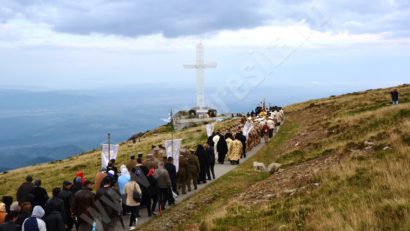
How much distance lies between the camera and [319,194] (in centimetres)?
1382

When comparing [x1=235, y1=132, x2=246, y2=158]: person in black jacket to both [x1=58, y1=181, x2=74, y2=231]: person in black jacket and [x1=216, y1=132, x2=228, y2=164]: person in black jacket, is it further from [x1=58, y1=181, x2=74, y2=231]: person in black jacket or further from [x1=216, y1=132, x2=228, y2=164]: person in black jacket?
[x1=58, y1=181, x2=74, y2=231]: person in black jacket

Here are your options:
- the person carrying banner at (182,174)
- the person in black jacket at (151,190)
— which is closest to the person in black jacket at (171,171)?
the person carrying banner at (182,174)

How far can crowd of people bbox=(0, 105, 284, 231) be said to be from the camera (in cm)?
1133

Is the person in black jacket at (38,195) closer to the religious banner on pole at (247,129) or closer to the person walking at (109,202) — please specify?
the person walking at (109,202)

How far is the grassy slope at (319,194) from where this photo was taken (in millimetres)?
10906

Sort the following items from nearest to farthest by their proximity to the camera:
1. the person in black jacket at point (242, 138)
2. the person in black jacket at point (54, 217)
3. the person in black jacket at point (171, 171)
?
the person in black jacket at point (54, 217)
the person in black jacket at point (171, 171)
the person in black jacket at point (242, 138)

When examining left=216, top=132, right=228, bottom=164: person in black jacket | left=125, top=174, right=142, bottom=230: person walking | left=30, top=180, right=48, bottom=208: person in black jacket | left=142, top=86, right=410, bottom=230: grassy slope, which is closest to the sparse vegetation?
left=142, top=86, right=410, bottom=230: grassy slope

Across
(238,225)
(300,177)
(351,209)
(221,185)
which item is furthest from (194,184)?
(351,209)

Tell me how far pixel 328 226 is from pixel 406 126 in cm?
1410

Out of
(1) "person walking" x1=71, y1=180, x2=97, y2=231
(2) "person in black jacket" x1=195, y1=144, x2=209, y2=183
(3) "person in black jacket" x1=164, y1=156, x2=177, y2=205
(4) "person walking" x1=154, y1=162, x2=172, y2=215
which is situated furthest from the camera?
(2) "person in black jacket" x1=195, y1=144, x2=209, y2=183

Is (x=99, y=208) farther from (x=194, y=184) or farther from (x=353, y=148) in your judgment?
(x=353, y=148)

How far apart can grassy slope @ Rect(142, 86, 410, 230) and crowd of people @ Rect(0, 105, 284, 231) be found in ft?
2.96

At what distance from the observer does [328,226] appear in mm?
10391

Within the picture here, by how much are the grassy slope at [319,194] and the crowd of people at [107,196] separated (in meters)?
0.90
